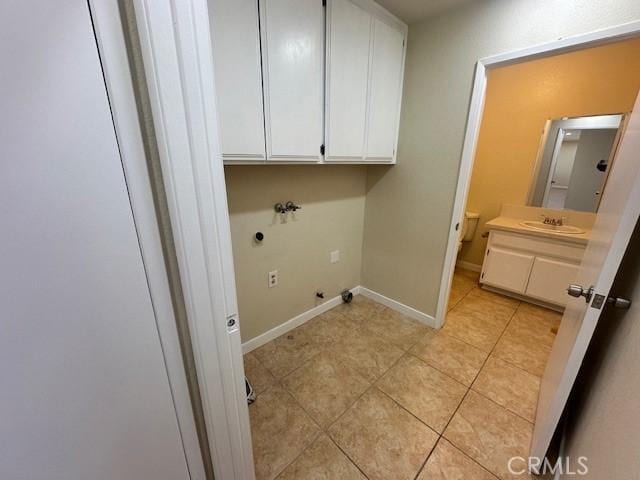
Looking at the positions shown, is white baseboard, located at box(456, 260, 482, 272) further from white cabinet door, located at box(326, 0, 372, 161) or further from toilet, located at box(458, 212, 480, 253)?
white cabinet door, located at box(326, 0, 372, 161)

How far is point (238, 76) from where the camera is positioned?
1148 millimetres

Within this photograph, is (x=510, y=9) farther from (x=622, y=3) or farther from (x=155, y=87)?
(x=155, y=87)

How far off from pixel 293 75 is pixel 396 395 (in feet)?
6.44

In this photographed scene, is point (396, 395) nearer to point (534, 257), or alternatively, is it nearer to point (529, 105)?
point (534, 257)

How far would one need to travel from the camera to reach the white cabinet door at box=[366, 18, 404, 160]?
1.70 m

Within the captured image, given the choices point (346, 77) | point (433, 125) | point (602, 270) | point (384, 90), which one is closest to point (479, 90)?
point (433, 125)

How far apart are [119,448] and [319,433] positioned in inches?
38.5

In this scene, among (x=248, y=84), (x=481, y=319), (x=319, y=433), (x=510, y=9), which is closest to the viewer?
(x=248, y=84)

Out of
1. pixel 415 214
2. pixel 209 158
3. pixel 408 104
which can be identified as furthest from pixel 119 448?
pixel 408 104

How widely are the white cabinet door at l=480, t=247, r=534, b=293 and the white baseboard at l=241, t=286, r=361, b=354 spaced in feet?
5.44

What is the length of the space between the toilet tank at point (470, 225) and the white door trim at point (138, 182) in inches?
130

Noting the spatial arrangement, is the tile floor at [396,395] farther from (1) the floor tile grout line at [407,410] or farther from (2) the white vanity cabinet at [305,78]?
(2) the white vanity cabinet at [305,78]

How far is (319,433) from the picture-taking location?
1332 millimetres

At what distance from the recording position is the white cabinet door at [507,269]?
2.47 meters
